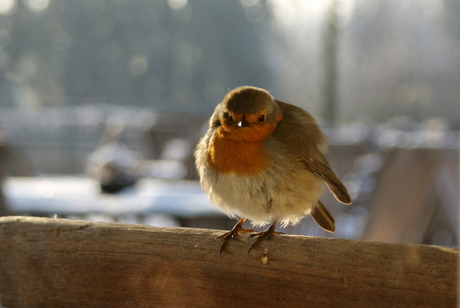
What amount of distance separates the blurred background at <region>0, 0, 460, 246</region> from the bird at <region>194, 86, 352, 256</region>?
5.64 feet

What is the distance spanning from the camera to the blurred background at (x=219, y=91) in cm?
416

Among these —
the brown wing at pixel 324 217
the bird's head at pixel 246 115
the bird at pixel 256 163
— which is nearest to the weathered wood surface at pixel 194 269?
the bird at pixel 256 163

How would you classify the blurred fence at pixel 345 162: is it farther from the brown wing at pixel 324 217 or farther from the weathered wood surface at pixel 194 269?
the weathered wood surface at pixel 194 269

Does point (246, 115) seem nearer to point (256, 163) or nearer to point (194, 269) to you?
point (256, 163)

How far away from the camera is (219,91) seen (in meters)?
4.82

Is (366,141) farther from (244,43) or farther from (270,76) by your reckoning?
(244,43)

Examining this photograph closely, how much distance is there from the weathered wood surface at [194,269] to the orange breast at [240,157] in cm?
38

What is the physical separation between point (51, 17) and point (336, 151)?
4411 millimetres

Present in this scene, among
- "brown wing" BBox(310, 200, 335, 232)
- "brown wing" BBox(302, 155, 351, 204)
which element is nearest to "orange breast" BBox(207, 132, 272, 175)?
"brown wing" BBox(302, 155, 351, 204)

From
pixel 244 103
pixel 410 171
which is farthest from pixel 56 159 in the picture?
pixel 244 103

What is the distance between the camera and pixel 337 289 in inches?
49.4

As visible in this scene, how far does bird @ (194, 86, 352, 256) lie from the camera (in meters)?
1.84

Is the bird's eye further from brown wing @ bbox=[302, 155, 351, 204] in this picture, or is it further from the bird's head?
brown wing @ bbox=[302, 155, 351, 204]

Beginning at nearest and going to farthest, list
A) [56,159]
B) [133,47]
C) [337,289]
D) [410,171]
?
[337,289] < [410,171] < [133,47] < [56,159]
